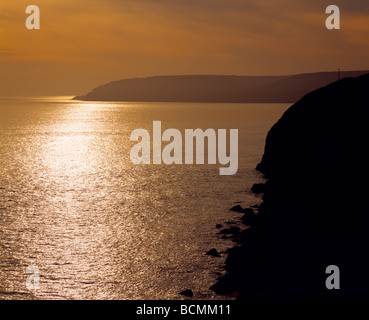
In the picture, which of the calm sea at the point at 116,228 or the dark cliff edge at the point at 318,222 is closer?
the dark cliff edge at the point at 318,222

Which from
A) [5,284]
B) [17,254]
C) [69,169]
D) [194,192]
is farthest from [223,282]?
[69,169]

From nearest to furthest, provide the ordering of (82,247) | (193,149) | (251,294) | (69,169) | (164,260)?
(251,294)
(164,260)
(82,247)
(69,169)
(193,149)

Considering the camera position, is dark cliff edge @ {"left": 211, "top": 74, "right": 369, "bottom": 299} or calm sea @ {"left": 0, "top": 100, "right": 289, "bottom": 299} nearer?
dark cliff edge @ {"left": 211, "top": 74, "right": 369, "bottom": 299}

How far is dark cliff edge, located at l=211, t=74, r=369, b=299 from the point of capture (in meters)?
18.8

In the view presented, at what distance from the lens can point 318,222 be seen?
66.0 feet

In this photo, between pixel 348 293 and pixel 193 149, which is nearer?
pixel 348 293

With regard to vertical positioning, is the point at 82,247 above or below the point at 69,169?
below

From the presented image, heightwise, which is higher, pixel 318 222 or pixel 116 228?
pixel 318 222

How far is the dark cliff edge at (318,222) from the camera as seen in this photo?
18844 mm

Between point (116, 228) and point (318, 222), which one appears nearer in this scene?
point (318, 222)

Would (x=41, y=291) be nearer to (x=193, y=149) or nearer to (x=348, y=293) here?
(x=348, y=293)

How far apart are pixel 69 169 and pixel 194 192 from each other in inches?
933
